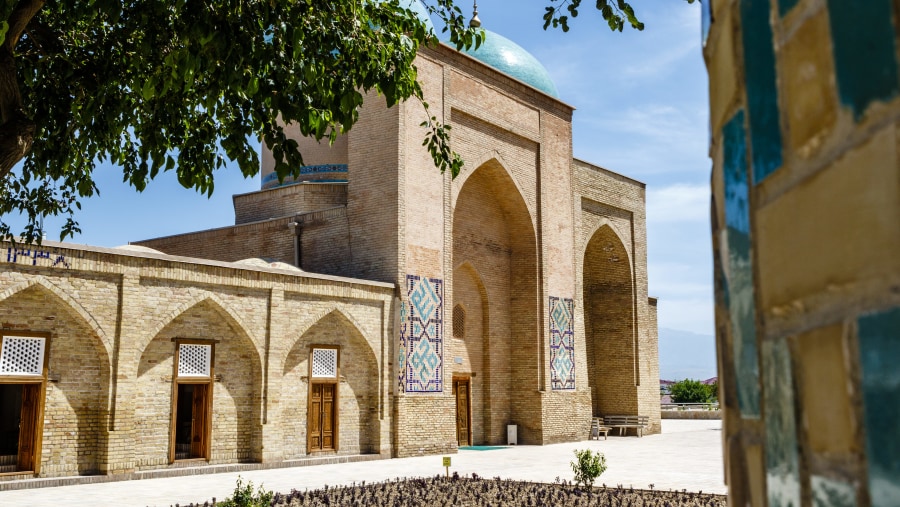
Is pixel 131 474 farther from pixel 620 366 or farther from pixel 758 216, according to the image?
pixel 620 366

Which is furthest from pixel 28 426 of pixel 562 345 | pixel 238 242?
pixel 562 345

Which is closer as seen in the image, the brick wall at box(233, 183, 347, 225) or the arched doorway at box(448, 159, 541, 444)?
the arched doorway at box(448, 159, 541, 444)

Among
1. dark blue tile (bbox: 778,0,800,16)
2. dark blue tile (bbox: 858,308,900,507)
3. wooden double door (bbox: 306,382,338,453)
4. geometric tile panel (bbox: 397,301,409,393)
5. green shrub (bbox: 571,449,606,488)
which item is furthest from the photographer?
geometric tile panel (bbox: 397,301,409,393)

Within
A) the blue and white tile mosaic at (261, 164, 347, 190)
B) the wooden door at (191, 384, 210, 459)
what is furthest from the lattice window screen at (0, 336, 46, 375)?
the blue and white tile mosaic at (261, 164, 347, 190)

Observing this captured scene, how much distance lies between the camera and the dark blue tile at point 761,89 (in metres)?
0.69

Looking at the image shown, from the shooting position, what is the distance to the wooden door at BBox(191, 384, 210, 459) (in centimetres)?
1386

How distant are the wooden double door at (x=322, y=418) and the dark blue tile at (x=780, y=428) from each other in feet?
49.9

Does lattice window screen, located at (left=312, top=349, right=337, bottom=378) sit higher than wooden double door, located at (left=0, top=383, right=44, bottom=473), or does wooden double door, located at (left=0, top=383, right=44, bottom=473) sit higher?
lattice window screen, located at (left=312, top=349, right=337, bottom=378)

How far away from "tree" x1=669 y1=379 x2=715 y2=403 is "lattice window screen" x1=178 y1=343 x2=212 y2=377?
28105 millimetres

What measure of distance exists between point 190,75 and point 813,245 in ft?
16.3

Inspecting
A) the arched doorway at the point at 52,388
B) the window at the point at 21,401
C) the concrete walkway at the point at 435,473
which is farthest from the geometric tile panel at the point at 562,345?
the window at the point at 21,401

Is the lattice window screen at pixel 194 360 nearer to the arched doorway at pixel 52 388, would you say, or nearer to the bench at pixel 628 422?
the arched doorway at pixel 52 388

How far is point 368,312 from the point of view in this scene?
16.4m

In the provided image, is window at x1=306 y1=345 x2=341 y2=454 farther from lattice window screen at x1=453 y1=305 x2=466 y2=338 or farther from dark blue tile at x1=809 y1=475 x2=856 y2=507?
dark blue tile at x1=809 y1=475 x2=856 y2=507
